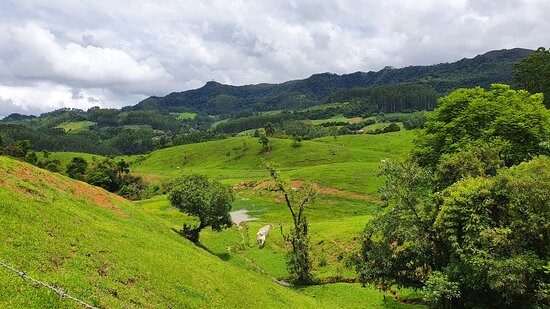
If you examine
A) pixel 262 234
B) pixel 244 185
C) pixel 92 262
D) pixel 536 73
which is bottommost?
pixel 244 185

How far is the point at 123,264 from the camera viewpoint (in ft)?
86.0

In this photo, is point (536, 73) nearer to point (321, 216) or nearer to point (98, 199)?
point (321, 216)

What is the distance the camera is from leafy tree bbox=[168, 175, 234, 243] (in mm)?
59312

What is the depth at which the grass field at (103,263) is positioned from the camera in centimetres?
1900

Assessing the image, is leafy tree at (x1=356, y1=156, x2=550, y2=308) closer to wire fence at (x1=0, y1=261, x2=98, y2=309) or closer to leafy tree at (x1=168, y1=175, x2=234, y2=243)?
wire fence at (x1=0, y1=261, x2=98, y2=309)

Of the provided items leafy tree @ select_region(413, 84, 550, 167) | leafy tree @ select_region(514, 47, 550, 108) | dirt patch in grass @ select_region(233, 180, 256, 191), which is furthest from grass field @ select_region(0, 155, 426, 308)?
leafy tree @ select_region(514, 47, 550, 108)

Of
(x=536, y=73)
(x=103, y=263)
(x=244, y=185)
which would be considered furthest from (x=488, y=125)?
(x=244, y=185)

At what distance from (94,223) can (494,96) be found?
56.2 meters

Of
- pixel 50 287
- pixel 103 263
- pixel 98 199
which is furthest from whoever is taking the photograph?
pixel 98 199

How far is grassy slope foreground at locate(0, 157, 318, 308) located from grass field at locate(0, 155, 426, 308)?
7cm

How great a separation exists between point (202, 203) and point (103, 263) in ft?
113

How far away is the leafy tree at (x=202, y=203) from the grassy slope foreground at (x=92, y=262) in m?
16.2

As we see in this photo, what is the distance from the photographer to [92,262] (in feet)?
78.0

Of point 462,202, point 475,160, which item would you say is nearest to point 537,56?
point 475,160
